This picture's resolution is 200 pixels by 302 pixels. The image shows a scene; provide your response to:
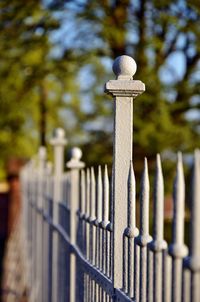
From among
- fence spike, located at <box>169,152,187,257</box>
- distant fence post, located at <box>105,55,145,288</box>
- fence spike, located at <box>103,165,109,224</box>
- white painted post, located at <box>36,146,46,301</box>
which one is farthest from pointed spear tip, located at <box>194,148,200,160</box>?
white painted post, located at <box>36,146,46,301</box>

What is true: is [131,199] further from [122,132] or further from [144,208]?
[122,132]

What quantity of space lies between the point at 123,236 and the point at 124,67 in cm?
75

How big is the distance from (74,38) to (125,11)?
104cm

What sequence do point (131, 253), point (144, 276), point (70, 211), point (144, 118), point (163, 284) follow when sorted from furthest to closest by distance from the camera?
point (144, 118), point (70, 211), point (131, 253), point (144, 276), point (163, 284)

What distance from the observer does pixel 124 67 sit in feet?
→ 11.4

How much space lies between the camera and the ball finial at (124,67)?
344 centimetres

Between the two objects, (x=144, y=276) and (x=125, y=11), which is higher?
(x=125, y=11)

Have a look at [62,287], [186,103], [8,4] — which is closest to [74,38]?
[8,4]

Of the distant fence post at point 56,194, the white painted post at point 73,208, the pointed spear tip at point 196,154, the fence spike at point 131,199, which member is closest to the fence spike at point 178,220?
the pointed spear tip at point 196,154

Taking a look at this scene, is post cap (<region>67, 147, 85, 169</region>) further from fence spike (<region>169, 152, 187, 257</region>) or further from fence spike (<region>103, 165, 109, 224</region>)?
fence spike (<region>169, 152, 187, 257</region>)

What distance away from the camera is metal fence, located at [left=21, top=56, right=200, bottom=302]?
225 cm

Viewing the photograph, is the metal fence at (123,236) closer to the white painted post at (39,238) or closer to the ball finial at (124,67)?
the ball finial at (124,67)

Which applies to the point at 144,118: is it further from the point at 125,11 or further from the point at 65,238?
the point at 65,238

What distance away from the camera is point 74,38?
14.1 m
